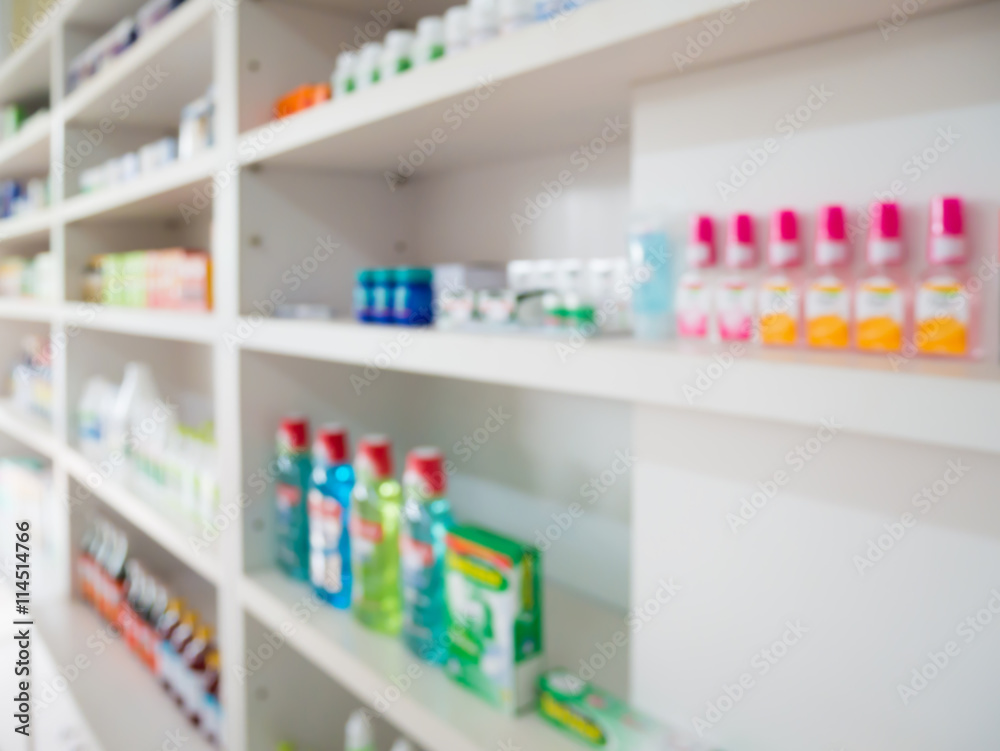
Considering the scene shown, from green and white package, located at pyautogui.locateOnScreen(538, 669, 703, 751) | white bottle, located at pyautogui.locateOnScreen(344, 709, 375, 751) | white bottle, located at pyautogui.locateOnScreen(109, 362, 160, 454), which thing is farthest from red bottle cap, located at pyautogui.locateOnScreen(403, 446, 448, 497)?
white bottle, located at pyautogui.locateOnScreen(109, 362, 160, 454)

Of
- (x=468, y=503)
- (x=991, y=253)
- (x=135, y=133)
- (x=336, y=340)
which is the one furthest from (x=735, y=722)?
(x=135, y=133)

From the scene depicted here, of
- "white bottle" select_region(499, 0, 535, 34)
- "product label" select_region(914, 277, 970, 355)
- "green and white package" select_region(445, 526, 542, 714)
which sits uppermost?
"white bottle" select_region(499, 0, 535, 34)

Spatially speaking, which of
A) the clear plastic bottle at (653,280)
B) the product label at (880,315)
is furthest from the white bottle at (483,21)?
the product label at (880,315)

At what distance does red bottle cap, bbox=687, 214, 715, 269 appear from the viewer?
768mm

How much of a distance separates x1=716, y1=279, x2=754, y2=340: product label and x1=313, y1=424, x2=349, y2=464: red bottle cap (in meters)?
0.69

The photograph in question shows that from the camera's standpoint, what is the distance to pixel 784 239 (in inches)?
27.9

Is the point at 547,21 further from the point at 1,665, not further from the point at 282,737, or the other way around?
the point at 1,665

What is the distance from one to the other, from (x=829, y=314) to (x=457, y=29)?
1.79ft

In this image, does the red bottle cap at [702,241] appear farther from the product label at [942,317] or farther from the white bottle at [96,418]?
the white bottle at [96,418]

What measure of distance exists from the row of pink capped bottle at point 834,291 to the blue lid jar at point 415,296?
15.6 inches

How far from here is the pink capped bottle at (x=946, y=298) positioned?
0.61 metres

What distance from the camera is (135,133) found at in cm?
229

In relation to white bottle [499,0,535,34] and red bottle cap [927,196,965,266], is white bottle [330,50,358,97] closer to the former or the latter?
white bottle [499,0,535,34]

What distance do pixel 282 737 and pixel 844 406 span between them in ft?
3.92
